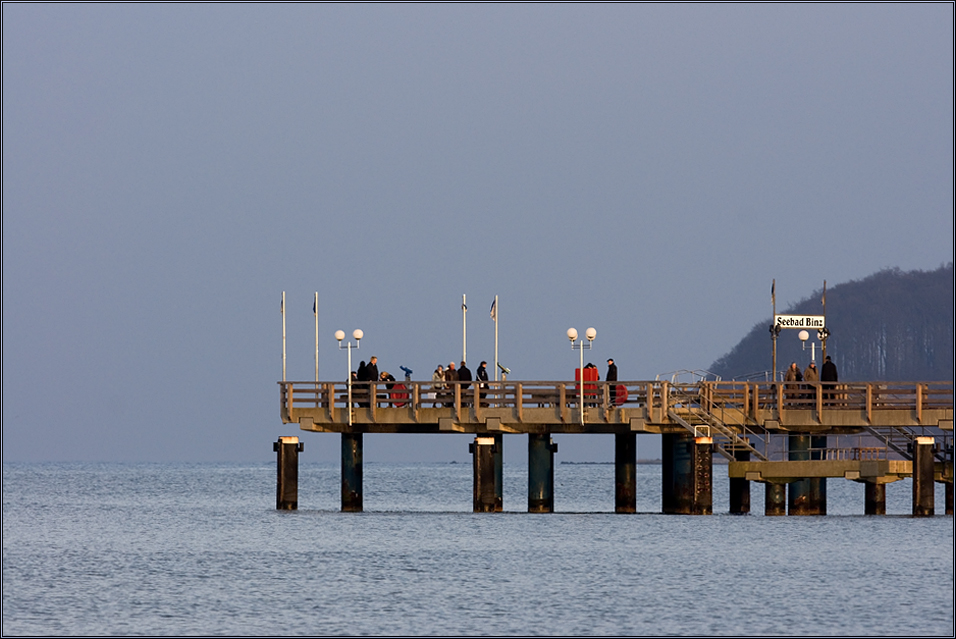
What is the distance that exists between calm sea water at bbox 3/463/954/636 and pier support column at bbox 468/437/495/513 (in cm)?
62

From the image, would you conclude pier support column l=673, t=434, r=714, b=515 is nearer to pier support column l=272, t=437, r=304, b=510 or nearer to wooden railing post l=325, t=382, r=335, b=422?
wooden railing post l=325, t=382, r=335, b=422

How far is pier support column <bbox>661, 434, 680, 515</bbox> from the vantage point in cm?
4859

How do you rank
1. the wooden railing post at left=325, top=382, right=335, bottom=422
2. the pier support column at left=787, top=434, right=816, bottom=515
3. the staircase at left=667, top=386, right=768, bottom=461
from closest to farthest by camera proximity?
the staircase at left=667, top=386, right=768, bottom=461, the wooden railing post at left=325, top=382, right=335, bottom=422, the pier support column at left=787, top=434, right=816, bottom=515

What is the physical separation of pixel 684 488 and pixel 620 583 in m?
12.4

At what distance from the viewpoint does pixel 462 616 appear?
3111cm

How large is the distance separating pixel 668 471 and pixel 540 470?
13.3 feet

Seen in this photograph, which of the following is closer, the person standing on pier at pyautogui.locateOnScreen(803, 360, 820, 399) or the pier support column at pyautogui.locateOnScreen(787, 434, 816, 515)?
the person standing on pier at pyautogui.locateOnScreen(803, 360, 820, 399)

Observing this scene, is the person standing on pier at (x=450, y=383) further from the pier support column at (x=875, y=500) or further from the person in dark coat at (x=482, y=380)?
the pier support column at (x=875, y=500)

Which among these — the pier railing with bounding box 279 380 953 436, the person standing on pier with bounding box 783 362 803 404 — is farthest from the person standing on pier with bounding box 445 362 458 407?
the person standing on pier with bounding box 783 362 803 404

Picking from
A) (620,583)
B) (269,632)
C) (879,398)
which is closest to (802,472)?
(879,398)

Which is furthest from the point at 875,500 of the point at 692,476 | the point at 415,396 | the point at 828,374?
the point at 415,396

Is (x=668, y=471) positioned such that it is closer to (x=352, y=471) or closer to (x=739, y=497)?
(x=739, y=497)

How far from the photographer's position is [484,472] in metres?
48.2

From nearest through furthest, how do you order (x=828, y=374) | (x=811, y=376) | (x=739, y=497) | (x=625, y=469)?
(x=811, y=376) → (x=828, y=374) → (x=625, y=469) → (x=739, y=497)
